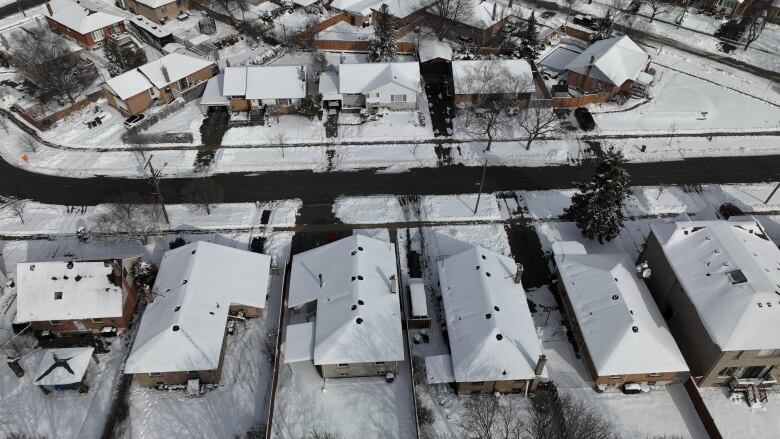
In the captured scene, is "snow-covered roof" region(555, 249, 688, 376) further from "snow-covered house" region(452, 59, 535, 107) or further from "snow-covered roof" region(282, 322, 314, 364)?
"snow-covered house" region(452, 59, 535, 107)

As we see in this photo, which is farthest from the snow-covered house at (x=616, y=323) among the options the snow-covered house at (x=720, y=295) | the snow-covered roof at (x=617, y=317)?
the snow-covered house at (x=720, y=295)

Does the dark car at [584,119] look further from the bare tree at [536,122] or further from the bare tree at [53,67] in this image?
the bare tree at [53,67]

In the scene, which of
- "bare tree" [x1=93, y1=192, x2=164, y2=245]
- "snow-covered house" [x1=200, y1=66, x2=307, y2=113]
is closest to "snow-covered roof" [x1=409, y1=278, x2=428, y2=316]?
"bare tree" [x1=93, y1=192, x2=164, y2=245]

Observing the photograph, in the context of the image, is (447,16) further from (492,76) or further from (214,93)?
(214,93)

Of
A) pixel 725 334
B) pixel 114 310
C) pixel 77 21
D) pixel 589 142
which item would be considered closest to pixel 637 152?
pixel 589 142

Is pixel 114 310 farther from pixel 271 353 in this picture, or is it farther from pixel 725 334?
pixel 725 334

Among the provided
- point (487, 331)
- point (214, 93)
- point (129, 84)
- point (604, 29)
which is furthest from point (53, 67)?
point (604, 29)
